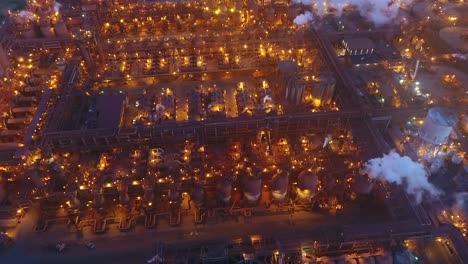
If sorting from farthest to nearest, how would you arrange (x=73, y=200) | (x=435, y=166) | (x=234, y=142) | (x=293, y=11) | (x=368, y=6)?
(x=368, y=6), (x=293, y=11), (x=234, y=142), (x=435, y=166), (x=73, y=200)

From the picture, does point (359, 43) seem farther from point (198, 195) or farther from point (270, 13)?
point (198, 195)

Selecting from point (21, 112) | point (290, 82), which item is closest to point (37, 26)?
point (21, 112)

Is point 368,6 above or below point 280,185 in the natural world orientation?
above

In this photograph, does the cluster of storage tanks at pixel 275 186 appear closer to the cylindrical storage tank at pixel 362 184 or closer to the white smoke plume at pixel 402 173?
the cylindrical storage tank at pixel 362 184

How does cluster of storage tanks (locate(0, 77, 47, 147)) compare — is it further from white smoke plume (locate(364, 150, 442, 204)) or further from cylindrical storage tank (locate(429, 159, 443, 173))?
cylindrical storage tank (locate(429, 159, 443, 173))

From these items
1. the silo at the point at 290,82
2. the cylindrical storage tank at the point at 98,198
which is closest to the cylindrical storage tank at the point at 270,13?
the silo at the point at 290,82

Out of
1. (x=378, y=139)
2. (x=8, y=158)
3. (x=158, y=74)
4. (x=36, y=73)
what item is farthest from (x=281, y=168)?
(x=36, y=73)
